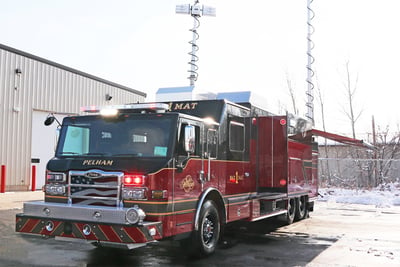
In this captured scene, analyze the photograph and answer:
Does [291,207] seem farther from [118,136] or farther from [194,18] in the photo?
[194,18]

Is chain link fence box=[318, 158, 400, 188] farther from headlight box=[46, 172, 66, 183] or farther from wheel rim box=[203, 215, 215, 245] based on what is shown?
headlight box=[46, 172, 66, 183]

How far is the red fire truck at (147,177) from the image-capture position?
250 inches

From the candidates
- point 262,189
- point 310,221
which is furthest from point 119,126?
point 310,221

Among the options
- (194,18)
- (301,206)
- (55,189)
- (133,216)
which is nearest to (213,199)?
(133,216)

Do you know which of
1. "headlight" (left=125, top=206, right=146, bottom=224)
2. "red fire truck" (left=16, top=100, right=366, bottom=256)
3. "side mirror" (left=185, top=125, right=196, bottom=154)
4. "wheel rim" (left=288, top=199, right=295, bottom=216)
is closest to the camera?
"headlight" (left=125, top=206, right=146, bottom=224)

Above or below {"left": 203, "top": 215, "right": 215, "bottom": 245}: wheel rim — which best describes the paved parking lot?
below

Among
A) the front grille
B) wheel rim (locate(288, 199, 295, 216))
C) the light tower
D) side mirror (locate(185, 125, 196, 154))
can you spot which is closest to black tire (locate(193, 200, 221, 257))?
side mirror (locate(185, 125, 196, 154))

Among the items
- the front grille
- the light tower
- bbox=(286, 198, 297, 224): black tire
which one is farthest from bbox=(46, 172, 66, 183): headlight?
the light tower

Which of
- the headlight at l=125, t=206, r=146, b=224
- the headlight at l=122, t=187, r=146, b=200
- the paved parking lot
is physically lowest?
the paved parking lot

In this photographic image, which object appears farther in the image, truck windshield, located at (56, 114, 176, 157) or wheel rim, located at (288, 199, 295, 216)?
wheel rim, located at (288, 199, 295, 216)

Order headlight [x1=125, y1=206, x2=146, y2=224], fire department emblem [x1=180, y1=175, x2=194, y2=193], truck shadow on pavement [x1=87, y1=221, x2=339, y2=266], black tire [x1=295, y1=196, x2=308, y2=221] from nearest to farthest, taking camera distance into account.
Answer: headlight [x1=125, y1=206, x2=146, y2=224]
fire department emblem [x1=180, y1=175, x2=194, y2=193]
truck shadow on pavement [x1=87, y1=221, x2=339, y2=266]
black tire [x1=295, y1=196, x2=308, y2=221]

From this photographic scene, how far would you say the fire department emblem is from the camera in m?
6.92

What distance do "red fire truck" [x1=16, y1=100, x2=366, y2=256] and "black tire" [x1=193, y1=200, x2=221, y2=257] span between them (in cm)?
2

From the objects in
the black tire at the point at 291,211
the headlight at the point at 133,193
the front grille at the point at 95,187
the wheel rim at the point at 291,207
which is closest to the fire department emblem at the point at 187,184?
the headlight at the point at 133,193
